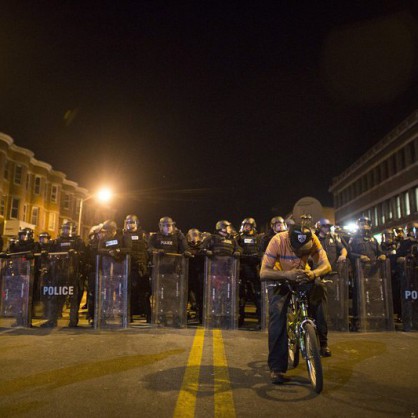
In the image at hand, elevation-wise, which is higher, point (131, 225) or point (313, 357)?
point (131, 225)

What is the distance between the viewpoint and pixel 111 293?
8.87m

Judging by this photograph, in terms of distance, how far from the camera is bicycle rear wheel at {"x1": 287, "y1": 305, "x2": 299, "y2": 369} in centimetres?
526

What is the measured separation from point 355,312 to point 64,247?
6.94 m

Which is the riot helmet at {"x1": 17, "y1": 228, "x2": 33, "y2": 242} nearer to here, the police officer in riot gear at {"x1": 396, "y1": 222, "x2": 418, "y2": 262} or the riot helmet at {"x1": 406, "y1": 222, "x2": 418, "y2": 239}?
the police officer in riot gear at {"x1": 396, "y1": 222, "x2": 418, "y2": 262}

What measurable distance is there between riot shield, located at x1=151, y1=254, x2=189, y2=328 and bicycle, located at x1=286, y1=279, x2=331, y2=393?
3.64 m

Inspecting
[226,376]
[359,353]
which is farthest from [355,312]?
[226,376]

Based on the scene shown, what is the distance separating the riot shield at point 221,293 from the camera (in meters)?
8.88

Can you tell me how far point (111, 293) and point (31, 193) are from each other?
41724mm

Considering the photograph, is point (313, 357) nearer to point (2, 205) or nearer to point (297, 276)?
point (297, 276)

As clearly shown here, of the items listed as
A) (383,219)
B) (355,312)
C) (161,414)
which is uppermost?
(383,219)

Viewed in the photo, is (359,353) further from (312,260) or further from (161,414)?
(161,414)

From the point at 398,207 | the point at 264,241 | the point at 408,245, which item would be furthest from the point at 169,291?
the point at 398,207

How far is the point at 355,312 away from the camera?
902 centimetres

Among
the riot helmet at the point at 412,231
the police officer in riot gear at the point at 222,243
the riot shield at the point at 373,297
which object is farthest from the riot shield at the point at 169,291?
the riot helmet at the point at 412,231
